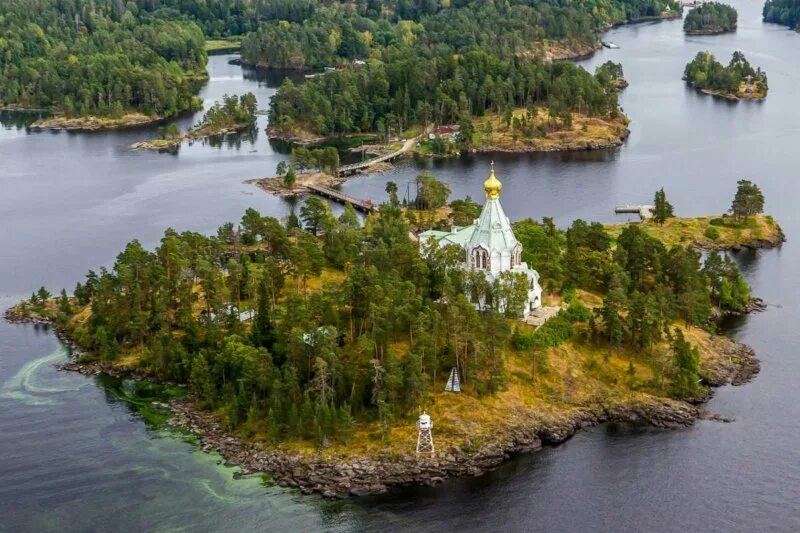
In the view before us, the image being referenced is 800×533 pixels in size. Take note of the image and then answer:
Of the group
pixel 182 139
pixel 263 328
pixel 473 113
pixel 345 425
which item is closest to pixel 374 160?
pixel 473 113

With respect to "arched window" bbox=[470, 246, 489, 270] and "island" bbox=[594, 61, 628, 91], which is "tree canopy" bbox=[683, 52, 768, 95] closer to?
"island" bbox=[594, 61, 628, 91]

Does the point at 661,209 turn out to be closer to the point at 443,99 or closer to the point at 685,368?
the point at 685,368

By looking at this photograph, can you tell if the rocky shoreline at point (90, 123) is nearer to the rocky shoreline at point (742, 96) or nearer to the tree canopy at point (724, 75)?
the tree canopy at point (724, 75)

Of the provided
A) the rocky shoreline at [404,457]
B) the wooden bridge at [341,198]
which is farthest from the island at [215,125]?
the rocky shoreline at [404,457]

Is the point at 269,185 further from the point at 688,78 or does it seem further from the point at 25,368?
the point at 688,78

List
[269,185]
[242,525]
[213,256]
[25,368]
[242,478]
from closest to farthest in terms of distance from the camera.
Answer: [242,525]
[242,478]
[25,368]
[213,256]
[269,185]

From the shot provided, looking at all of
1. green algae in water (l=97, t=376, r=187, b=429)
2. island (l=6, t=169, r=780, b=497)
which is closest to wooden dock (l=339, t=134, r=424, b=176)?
island (l=6, t=169, r=780, b=497)

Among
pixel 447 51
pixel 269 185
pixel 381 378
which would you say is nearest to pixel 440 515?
pixel 381 378
